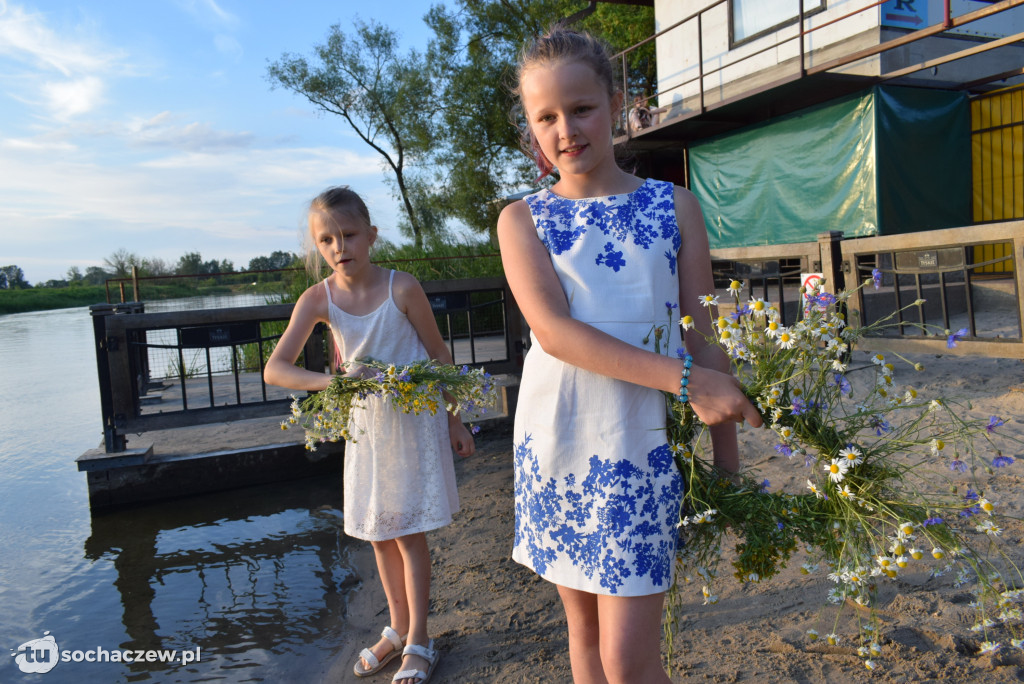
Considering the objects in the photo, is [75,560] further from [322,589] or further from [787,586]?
[787,586]

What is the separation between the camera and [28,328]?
31.7 meters

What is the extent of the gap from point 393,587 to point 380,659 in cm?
33

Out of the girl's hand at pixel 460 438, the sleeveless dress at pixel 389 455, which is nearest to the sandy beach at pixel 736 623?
the sleeveless dress at pixel 389 455

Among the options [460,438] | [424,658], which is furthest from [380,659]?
[460,438]

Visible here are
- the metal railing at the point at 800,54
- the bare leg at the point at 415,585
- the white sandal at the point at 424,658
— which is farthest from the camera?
the metal railing at the point at 800,54

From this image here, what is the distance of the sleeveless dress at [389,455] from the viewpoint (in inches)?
118

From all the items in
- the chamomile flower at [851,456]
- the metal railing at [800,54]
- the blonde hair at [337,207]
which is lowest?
the chamomile flower at [851,456]

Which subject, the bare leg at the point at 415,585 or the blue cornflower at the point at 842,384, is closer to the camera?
the blue cornflower at the point at 842,384

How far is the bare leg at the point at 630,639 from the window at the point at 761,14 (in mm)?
11343

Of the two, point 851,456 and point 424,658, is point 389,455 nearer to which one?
point 424,658

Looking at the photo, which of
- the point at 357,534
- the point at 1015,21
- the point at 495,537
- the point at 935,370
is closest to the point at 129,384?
the point at 495,537

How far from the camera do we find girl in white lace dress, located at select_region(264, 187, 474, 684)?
118 inches

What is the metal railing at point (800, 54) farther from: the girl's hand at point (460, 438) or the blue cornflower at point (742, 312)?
the blue cornflower at point (742, 312)

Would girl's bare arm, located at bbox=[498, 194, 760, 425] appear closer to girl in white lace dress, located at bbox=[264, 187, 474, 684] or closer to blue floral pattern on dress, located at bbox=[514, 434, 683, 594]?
blue floral pattern on dress, located at bbox=[514, 434, 683, 594]
